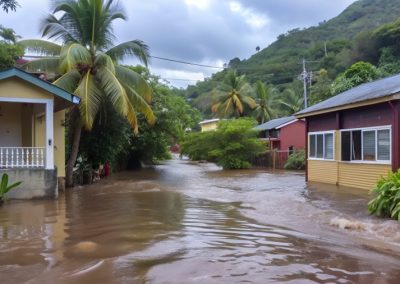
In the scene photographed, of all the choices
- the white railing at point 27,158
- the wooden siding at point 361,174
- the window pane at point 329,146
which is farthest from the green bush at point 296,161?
the white railing at point 27,158

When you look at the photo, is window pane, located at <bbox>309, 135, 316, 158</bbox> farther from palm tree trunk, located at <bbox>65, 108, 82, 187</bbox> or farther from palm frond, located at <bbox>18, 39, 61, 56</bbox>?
palm frond, located at <bbox>18, 39, 61, 56</bbox>

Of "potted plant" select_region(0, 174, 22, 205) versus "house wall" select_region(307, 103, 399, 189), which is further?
"house wall" select_region(307, 103, 399, 189)

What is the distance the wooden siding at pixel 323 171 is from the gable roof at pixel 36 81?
35.6 ft

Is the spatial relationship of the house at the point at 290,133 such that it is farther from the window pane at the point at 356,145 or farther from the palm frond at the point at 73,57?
the palm frond at the point at 73,57

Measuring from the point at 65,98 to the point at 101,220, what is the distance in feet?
18.4

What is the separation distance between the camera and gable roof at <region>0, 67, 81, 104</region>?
44.4 ft

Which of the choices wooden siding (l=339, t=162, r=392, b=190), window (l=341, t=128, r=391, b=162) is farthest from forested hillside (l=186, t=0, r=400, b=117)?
window (l=341, t=128, r=391, b=162)

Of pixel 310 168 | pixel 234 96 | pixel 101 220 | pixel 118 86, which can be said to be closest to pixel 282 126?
pixel 234 96

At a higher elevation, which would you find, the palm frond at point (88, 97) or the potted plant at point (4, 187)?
the palm frond at point (88, 97)

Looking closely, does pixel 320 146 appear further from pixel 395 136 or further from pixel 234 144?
pixel 234 144

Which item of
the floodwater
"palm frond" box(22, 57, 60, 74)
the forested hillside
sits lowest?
the floodwater

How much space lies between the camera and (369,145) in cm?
1616

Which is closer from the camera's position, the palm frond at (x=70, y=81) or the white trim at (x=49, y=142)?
the white trim at (x=49, y=142)

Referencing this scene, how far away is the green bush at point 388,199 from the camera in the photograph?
32.3 feet
